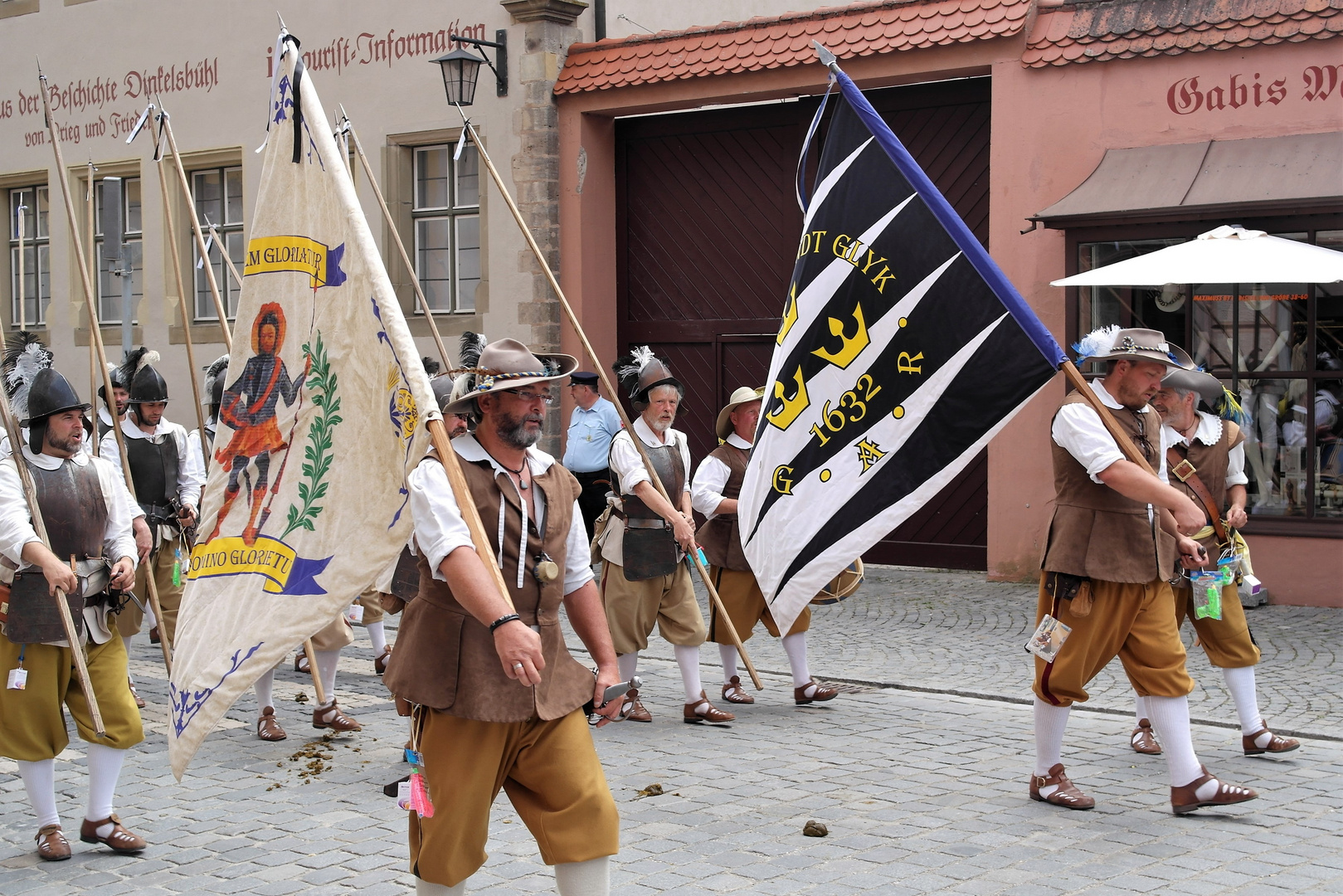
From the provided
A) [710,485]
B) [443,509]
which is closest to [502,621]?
[443,509]

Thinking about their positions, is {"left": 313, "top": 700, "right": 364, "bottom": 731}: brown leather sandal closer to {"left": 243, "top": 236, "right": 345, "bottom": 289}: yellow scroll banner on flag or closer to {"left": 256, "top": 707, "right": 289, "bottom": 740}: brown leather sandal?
{"left": 256, "top": 707, "right": 289, "bottom": 740}: brown leather sandal

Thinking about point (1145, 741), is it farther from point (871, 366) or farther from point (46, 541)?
point (46, 541)

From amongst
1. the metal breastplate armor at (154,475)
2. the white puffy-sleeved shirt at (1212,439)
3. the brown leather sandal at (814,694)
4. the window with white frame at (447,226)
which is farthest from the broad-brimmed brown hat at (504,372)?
the window with white frame at (447,226)

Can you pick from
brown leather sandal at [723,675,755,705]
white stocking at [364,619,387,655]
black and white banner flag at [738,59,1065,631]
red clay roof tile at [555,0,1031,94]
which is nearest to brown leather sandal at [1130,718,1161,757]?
black and white banner flag at [738,59,1065,631]

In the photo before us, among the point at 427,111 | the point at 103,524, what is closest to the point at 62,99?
the point at 427,111

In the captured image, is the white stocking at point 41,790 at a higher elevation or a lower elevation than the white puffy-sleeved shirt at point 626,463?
lower

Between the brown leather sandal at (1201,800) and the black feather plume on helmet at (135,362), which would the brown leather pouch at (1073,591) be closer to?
the brown leather sandal at (1201,800)

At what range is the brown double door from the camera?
1277cm

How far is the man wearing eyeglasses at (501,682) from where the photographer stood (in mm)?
4004

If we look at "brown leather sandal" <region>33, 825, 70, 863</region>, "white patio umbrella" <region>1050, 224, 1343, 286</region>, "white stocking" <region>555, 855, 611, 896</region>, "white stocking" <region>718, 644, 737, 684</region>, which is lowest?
"brown leather sandal" <region>33, 825, 70, 863</region>

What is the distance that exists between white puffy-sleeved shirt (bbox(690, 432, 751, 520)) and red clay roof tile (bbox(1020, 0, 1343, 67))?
18.3 ft

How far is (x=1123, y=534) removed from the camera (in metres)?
5.72

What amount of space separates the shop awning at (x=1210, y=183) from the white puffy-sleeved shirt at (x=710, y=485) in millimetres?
4549

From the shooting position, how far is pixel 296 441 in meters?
4.36
